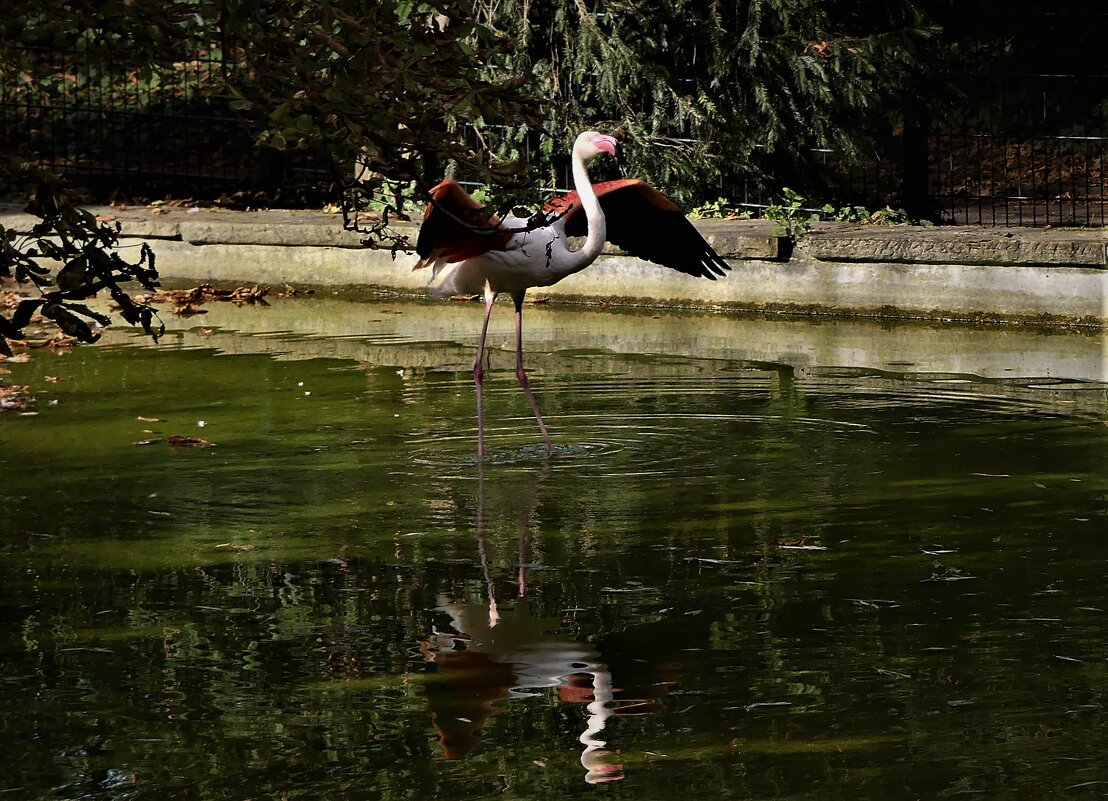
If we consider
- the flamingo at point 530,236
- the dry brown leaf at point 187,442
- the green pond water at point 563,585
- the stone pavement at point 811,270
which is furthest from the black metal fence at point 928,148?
the dry brown leaf at point 187,442

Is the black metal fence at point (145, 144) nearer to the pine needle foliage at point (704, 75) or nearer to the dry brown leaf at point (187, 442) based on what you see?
the pine needle foliage at point (704, 75)

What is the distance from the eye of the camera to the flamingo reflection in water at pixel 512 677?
4711mm

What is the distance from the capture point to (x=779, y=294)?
43.4 feet

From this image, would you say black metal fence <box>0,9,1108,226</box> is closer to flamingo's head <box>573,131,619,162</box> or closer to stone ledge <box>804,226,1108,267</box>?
stone ledge <box>804,226,1108,267</box>

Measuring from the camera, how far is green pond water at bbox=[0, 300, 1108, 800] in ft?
14.9

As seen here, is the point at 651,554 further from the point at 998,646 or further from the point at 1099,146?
the point at 1099,146

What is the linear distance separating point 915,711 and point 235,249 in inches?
434

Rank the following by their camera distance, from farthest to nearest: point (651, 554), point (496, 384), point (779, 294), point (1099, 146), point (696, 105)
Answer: point (1099, 146)
point (696, 105)
point (779, 294)
point (496, 384)
point (651, 554)

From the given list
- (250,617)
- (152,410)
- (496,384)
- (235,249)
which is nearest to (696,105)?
(235,249)

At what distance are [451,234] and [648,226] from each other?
163 cm

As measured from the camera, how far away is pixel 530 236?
888 cm

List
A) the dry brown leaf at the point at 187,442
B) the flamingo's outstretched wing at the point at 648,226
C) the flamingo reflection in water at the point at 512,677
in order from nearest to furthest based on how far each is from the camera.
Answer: the flamingo reflection in water at the point at 512,677
the dry brown leaf at the point at 187,442
the flamingo's outstretched wing at the point at 648,226

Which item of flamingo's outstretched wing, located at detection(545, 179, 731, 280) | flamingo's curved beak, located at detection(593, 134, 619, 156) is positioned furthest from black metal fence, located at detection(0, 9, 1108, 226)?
flamingo's curved beak, located at detection(593, 134, 619, 156)

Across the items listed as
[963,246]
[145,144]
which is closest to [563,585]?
[963,246]
